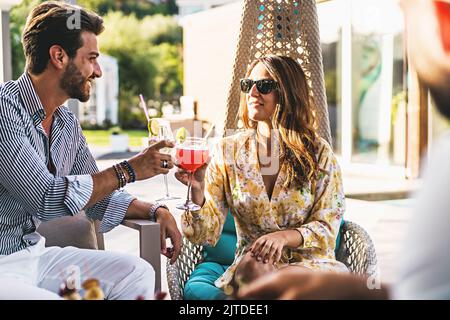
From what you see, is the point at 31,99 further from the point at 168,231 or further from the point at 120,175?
the point at 168,231

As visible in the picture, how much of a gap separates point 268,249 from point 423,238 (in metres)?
1.32

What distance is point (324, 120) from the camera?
268 centimetres

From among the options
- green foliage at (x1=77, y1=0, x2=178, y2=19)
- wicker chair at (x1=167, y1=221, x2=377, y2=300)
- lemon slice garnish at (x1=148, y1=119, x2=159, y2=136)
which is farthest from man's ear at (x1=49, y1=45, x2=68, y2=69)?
green foliage at (x1=77, y1=0, x2=178, y2=19)

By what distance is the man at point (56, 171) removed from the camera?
5.92ft

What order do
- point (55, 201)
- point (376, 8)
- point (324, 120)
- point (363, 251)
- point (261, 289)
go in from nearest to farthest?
point (261, 289) < point (55, 201) < point (363, 251) < point (324, 120) < point (376, 8)

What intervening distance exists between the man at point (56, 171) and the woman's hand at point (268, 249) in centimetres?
30

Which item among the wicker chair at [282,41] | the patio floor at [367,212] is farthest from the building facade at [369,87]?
the wicker chair at [282,41]

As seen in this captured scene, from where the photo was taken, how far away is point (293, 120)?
230 cm

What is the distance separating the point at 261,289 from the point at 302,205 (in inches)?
51.0

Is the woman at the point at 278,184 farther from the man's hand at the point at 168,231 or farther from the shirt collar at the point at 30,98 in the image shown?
the shirt collar at the point at 30,98

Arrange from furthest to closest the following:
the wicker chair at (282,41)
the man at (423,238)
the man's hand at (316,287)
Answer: the wicker chair at (282,41), the man's hand at (316,287), the man at (423,238)

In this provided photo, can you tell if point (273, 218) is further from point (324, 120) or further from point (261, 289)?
point (261, 289)

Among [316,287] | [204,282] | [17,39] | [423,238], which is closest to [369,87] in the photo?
[204,282]
